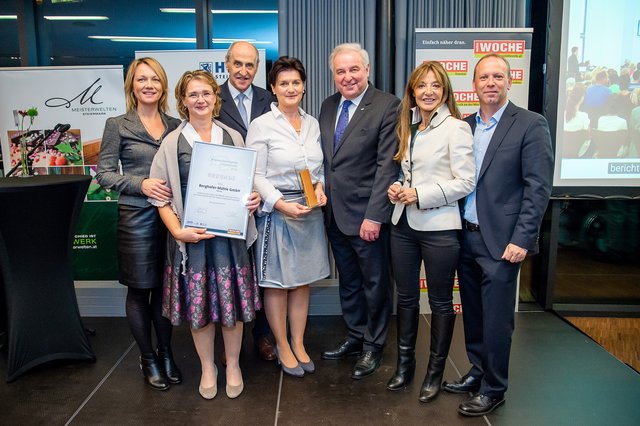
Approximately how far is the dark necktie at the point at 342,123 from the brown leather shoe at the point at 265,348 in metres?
1.23

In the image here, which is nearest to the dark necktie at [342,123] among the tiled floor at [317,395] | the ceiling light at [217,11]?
the tiled floor at [317,395]

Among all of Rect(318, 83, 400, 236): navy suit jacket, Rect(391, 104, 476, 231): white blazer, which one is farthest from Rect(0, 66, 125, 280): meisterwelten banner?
Rect(391, 104, 476, 231): white blazer

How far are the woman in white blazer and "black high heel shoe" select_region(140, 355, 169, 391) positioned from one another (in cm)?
129

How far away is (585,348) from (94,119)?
12.3 ft

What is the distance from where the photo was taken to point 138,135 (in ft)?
8.07

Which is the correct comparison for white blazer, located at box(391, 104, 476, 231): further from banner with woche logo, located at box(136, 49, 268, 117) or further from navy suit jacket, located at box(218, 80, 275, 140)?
banner with woche logo, located at box(136, 49, 268, 117)

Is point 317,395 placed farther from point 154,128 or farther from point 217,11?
point 217,11

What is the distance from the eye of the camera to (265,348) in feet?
9.83

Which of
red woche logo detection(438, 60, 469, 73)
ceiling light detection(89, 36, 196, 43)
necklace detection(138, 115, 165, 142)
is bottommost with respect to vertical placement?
necklace detection(138, 115, 165, 142)

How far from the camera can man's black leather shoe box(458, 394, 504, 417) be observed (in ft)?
7.66

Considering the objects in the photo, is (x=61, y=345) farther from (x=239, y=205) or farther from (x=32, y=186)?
(x=239, y=205)

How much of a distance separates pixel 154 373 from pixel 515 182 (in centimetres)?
203

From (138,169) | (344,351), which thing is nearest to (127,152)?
(138,169)

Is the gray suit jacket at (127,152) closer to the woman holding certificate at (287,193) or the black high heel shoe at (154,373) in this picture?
the woman holding certificate at (287,193)
